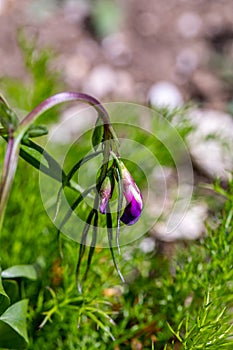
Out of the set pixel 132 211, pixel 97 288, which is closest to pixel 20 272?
pixel 97 288

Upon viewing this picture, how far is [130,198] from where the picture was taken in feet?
2.21

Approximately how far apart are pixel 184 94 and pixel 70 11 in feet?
1.50

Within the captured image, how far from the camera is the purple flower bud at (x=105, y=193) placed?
674 mm

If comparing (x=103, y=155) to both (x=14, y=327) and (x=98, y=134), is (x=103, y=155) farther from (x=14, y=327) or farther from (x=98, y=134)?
(x=14, y=327)

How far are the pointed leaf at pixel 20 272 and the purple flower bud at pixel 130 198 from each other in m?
0.30

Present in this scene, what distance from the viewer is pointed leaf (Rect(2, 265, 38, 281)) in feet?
3.12

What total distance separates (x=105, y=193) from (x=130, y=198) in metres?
0.02

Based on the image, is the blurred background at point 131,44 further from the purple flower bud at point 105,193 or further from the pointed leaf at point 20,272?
the purple flower bud at point 105,193

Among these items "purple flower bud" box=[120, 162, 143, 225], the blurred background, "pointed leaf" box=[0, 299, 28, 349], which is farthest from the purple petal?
the blurred background

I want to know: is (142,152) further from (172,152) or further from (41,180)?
(41,180)

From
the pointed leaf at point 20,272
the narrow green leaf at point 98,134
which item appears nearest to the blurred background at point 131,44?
the pointed leaf at point 20,272

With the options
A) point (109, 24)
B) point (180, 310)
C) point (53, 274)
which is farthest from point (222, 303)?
point (109, 24)

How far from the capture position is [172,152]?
119 cm

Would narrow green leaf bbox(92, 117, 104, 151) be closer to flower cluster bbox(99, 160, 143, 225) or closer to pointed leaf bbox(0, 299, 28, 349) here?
flower cluster bbox(99, 160, 143, 225)
